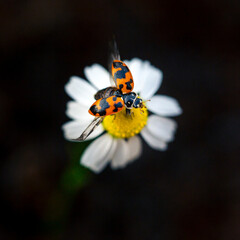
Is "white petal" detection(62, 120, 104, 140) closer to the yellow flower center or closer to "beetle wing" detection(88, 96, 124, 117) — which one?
the yellow flower center

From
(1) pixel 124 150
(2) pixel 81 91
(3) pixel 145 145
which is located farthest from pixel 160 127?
(3) pixel 145 145

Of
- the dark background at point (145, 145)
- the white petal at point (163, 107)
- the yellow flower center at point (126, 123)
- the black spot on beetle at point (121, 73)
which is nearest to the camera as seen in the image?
the black spot on beetle at point (121, 73)

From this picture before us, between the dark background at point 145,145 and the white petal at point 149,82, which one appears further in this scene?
the dark background at point 145,145

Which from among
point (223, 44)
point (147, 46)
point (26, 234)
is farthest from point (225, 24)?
point (26, 234)

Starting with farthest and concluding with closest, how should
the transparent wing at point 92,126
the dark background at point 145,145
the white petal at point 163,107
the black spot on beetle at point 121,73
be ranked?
the dark background at point 145,145 < the white petal at point 163,107 < the black spot on beetle at point 121,73 < the transparent wing at point 92,126

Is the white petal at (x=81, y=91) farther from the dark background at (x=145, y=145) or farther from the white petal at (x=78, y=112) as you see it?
the dark background at (x=145, y=145)

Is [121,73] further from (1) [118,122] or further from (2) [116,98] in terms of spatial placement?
(1) [118,122]

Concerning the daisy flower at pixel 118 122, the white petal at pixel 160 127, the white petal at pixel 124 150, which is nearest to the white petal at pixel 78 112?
the daisy flower at pixel 118 122
